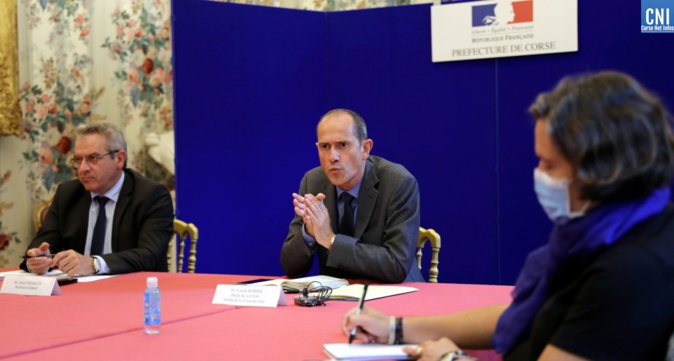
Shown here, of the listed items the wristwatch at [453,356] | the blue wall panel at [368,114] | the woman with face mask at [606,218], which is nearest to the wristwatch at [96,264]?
the blue wall panel at [368,114]

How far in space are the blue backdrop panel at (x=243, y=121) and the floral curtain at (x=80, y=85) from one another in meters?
0.54

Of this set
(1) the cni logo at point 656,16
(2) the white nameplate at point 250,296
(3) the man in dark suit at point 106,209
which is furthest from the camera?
(1) the cni logo at point 656,16

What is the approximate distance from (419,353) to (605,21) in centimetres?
362

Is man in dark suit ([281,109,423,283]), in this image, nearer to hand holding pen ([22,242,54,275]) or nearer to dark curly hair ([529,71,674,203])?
hand holding pen ([22,242,54,275])

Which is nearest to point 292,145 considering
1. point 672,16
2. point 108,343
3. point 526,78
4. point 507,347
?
point 526,78

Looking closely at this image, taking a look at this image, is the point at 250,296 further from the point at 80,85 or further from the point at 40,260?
the point at 80,85

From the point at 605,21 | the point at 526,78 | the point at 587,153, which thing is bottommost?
the point at 587,153

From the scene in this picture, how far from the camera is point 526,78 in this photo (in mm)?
4969

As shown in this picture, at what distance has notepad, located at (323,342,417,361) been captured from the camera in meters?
1.73

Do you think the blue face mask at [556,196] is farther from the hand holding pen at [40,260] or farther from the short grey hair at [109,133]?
the short grey hair at [109,133]

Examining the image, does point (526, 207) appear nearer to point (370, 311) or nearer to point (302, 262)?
point (302, 262)

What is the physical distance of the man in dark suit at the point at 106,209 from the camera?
3.62 m

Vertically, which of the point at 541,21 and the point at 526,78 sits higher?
the point at 541,21

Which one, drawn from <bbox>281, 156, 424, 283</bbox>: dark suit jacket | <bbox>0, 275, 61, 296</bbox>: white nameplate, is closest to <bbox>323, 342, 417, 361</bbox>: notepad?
<bbox>281, 156, 424, 283</bbox>: dark suit jacket
